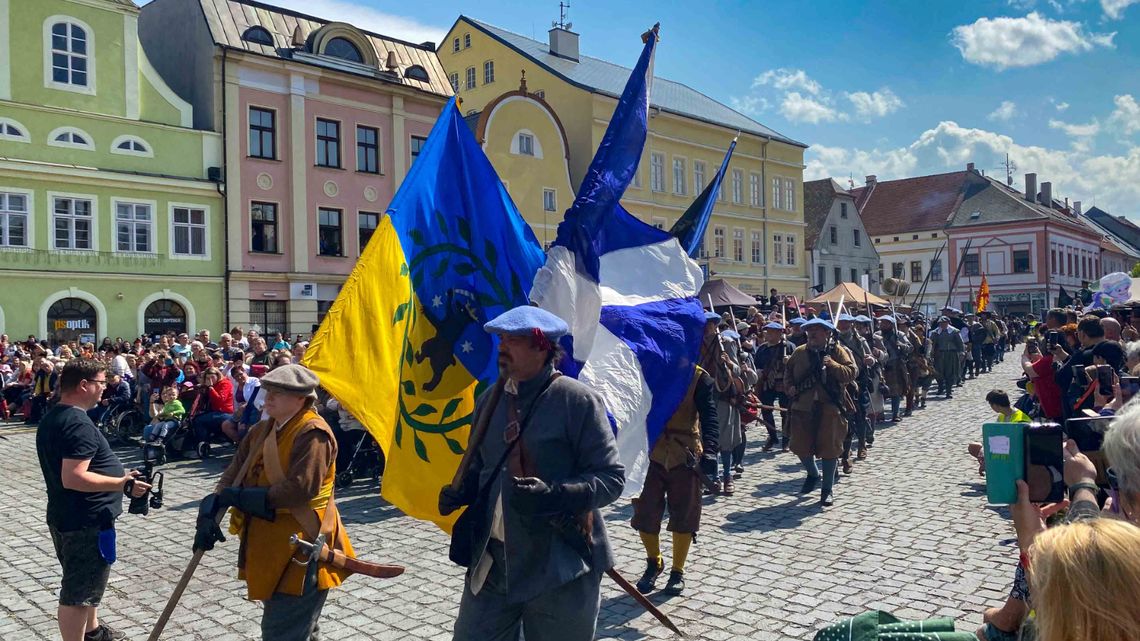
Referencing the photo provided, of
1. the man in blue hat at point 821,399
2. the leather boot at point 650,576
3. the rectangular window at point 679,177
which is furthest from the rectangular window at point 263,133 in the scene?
the leather boot at point 650,576

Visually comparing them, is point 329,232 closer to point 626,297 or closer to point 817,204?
point 626,297

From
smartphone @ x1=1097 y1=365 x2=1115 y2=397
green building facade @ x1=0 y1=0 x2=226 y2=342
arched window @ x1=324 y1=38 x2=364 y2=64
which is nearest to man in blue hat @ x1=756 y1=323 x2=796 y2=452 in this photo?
smartphone @ x1=1097 y1=365 x2=1115 y2=397

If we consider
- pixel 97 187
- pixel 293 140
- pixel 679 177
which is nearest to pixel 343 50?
pixel 293 140

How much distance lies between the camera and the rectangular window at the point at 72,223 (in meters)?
24.1

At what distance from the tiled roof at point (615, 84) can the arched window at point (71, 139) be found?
19566 mm

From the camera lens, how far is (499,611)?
3.55 m

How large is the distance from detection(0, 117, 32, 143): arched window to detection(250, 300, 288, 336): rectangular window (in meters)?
7.60

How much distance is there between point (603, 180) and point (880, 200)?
70786 mm

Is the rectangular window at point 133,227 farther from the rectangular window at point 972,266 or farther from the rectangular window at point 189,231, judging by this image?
the rectangular window at point 972,266

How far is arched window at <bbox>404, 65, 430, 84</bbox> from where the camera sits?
32.2m

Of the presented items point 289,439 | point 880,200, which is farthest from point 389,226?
point 880,200

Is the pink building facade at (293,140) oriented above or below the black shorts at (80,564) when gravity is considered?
above

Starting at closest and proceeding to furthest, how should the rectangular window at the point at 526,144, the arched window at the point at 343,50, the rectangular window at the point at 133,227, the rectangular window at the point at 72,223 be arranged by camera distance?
the rectangular window at the point at 72,223 → the rectangular window at the point at 133,227 → the arched window at the point at 343,50 → the rectangular window at the point at 526,144

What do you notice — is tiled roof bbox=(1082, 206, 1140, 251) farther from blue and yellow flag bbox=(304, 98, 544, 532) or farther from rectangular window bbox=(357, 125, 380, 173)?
blue and yellow flag bbox=(304, 98, 544, 532)
